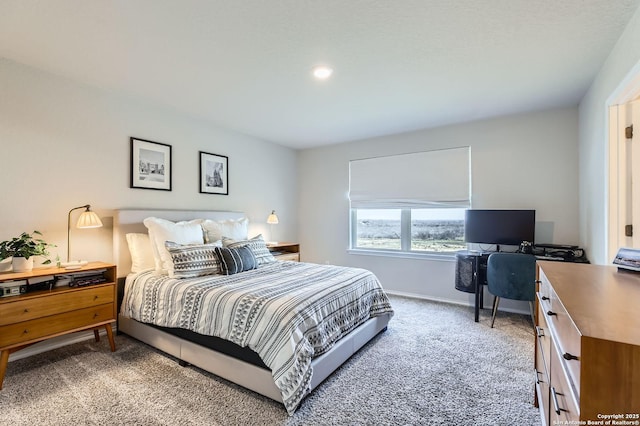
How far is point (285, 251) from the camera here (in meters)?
4.62

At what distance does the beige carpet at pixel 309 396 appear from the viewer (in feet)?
5.69

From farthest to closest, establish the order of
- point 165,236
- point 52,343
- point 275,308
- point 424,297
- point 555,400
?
point 424,297
point 165,236
point 52,343
point 275,308
point 555,400

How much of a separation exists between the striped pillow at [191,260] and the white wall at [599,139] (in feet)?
10.9

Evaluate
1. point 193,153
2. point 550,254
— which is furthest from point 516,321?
point 193,153

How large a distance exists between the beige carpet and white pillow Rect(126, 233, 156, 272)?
0.71 m

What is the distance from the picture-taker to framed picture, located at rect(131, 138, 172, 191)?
317 cm

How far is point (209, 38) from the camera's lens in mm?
2021

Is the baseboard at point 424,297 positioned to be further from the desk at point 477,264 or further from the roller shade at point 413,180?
the roller shade at point 413,180

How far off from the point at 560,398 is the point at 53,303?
10.3 feet

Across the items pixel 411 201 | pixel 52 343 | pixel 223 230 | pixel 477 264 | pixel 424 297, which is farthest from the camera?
pixel 411 201

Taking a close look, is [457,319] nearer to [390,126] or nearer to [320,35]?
[390,126]

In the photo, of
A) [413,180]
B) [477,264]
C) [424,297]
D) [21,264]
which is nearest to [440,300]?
[424,297]

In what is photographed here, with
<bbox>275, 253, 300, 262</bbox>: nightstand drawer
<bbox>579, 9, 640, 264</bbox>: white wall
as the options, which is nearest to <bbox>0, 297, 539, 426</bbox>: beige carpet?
<bbox>579, 9, 640, 264</bbox>: white wall

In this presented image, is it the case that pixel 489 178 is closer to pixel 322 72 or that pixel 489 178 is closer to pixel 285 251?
pixel 322 72
